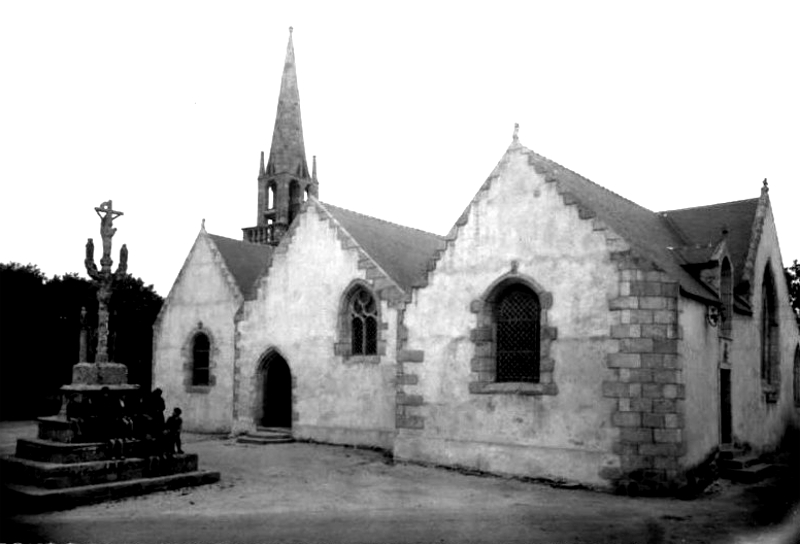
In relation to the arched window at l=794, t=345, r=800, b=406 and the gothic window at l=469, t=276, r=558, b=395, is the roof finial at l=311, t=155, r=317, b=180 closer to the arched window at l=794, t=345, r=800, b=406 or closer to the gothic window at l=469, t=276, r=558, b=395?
the gothic window at l=469, t=276, r=558, b=395

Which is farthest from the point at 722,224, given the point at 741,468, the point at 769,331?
the point at 741,468

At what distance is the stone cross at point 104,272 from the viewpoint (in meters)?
14.0

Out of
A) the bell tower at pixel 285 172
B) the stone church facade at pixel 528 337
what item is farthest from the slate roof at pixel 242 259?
the bell tower at pixel 285 172

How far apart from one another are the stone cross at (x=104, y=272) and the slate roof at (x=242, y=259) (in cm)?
920

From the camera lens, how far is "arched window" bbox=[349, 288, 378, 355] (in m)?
19.9

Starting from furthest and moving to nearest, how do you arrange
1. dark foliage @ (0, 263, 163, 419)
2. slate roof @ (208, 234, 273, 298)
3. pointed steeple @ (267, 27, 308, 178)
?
pointed steeple @ (267, 27, 308, 178) < dark foliage @ (0, 263, 163, 419) < slate roof @ (208, 234, 273, 298)

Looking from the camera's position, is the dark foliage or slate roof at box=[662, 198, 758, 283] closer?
slate roof at box=[662, 198, 758, 283]

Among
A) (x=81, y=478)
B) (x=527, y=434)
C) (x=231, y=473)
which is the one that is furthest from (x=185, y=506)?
(x=527, y=434)

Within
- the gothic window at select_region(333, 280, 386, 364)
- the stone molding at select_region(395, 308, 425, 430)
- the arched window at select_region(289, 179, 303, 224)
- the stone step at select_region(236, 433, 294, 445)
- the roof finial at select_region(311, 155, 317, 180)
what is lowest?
the stone step at select_region(236, 433, 294, 445)

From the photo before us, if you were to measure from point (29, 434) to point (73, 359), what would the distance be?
11105mm

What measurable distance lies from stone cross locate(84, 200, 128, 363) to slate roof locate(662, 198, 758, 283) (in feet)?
47.6

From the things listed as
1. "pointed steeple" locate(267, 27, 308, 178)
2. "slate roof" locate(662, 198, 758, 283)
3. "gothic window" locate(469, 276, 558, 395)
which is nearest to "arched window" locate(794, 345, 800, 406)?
"slate roof" locate(662, 198, 758, 283)

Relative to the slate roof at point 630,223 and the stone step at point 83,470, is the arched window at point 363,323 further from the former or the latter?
the stone step at point 83,470

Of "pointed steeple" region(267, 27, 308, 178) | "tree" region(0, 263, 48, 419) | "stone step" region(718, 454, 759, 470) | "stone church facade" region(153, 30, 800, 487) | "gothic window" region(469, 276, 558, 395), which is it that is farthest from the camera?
"pointed steeple" region(267, 27, 308, 178)
